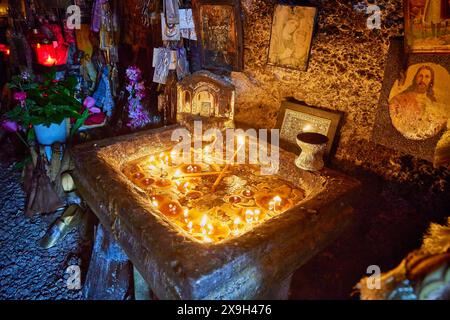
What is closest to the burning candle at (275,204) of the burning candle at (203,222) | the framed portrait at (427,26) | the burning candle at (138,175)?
the burning candle at (203,222)

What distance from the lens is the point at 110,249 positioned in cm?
327

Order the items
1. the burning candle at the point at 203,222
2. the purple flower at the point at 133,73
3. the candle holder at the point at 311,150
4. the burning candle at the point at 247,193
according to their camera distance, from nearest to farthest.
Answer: the burning candle at the point at 203,222, the candle holder at the point at 311,150, the burning candle at the point at 247,193, the purple flower at the point at 133,73

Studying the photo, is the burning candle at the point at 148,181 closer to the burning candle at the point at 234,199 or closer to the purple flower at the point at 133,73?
the burning candle at the point at 234,199

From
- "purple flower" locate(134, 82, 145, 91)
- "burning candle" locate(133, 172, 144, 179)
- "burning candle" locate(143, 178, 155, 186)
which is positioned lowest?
"burning candle" locate(143, 178, 155, 186)

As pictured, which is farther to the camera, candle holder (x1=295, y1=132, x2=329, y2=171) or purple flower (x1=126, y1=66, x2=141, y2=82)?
purple flower (x1=126, y1=66, x2=141, y2=82)

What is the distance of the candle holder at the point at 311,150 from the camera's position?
124 inches

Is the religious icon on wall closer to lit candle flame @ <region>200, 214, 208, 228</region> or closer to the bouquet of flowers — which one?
lit candle flame @ <region>200, 214, 208, 228</region>

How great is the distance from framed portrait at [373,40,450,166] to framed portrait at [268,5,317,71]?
934 millimetres

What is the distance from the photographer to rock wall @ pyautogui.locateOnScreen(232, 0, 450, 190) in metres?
3.10

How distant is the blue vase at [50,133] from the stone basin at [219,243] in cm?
130

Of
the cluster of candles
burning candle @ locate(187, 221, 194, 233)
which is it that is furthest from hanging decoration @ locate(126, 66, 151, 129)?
burning candle @ locate(187, 221, 194, 233)

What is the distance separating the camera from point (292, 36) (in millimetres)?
3664

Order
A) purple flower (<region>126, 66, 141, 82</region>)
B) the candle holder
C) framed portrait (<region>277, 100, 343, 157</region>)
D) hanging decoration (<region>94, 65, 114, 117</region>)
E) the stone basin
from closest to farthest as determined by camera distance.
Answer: the stone basin → the candle holder → framed portrait (<region>277, 100, 343, 157</region>) → purple flower (<region>126, 66, 141, 82</region>) → hanging decoration (<region>94, 65, 114, 117</region>)
